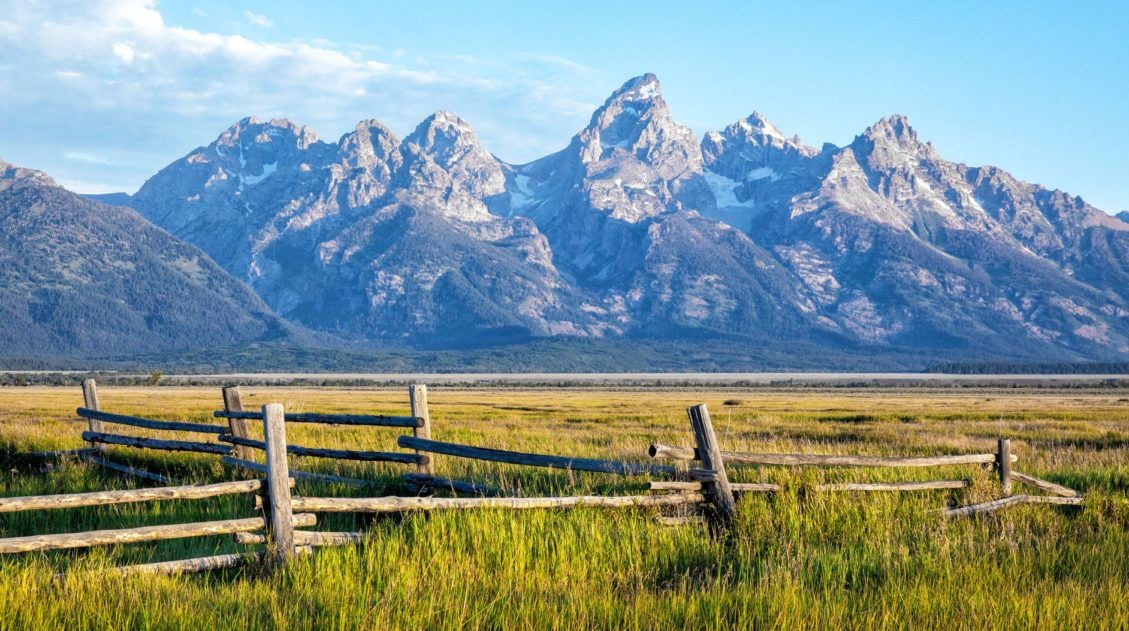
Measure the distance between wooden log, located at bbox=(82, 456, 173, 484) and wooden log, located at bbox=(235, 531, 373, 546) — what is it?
707 cm

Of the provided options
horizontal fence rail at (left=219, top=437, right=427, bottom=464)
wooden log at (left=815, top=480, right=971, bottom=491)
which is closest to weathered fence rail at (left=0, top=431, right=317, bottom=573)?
horizontal fence rail at (left=219, top=437, right=427, bottom=464)

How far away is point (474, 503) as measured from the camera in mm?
9258

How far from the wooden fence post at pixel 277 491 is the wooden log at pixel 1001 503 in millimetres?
7132

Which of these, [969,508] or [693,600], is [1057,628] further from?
[969,508]

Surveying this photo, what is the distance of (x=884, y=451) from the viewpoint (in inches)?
875

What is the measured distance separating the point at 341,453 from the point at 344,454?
72mm

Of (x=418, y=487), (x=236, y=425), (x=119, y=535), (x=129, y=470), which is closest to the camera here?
(x=119, y=535)

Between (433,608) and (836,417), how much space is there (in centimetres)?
3770

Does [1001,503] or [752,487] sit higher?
[752,487]

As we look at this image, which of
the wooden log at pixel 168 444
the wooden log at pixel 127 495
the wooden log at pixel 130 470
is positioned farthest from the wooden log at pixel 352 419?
the wooden log at pixel 127 495

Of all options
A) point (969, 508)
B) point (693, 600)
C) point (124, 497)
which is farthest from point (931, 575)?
point (124, 497)

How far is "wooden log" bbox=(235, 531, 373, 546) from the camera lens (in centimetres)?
804

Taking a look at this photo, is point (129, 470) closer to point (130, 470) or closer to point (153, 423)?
point (130, 470)

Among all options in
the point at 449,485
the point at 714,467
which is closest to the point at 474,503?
the point at 714,467
